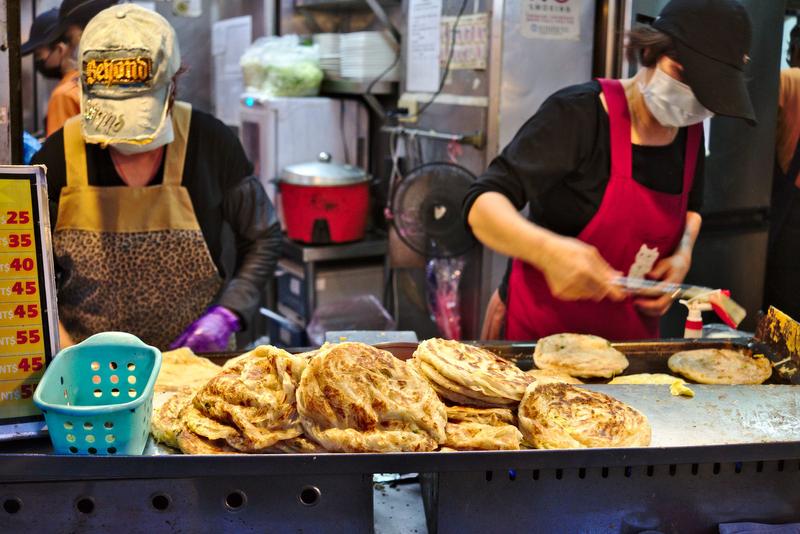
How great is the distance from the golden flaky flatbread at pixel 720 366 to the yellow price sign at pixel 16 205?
1579 millimetres

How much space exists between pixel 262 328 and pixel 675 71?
12.8ft

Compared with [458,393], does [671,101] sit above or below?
above

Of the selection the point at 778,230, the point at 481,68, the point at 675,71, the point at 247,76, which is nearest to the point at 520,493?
the point at 675,71

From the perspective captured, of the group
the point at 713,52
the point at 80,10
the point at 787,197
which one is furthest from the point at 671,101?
the point at 80,10

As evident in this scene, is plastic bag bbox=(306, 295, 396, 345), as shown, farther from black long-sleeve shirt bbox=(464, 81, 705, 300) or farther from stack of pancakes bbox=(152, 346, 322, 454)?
stack of pancakes bbox=(152, 346, 322, 454)

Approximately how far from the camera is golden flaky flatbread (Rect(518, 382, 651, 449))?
143 cm

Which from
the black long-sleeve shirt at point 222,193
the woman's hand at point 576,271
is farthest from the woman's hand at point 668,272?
the black long-sleeve shirt at point 222,193

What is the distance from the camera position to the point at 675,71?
247cm

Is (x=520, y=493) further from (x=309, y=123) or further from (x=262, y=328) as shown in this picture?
(x=262, y=328)

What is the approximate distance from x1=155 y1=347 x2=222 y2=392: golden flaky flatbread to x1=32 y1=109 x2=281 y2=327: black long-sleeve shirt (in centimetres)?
68

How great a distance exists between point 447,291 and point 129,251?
1994 mm

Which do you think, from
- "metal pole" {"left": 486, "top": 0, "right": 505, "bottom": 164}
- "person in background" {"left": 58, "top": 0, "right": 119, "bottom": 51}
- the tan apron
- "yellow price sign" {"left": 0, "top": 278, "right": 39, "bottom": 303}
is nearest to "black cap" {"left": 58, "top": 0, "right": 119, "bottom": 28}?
"person in background" {"left": 58, "top": 0, "right": 119, "bottom": 51}

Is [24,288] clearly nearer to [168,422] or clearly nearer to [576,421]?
[168,422]

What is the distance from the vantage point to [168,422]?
4.75ft
